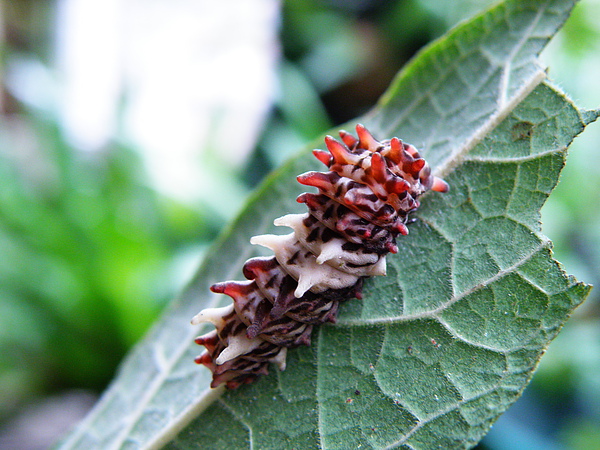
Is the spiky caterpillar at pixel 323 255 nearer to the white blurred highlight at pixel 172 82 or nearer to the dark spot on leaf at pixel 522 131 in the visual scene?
the dark spot on leaf at pixel 522 131

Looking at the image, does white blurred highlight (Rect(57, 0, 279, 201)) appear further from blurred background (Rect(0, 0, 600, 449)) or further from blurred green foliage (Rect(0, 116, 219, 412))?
blurred green foliage (Rect(0, 116, 219, 412))

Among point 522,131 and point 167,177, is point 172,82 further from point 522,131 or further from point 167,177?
point 522,131

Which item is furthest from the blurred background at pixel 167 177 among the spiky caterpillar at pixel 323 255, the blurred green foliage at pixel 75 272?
the spiky caterpillar at pixel 323 255

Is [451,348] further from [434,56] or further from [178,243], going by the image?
[178,243]

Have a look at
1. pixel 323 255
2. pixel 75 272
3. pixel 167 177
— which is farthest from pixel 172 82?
pixel 323 255

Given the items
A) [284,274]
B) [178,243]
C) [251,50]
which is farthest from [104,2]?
[284,274]

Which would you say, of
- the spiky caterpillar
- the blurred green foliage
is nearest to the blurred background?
the blurred green foliage
